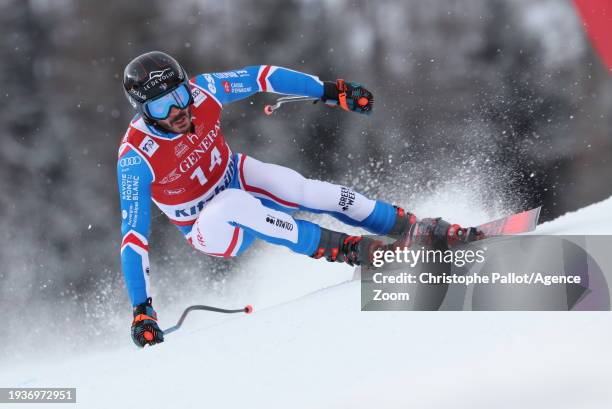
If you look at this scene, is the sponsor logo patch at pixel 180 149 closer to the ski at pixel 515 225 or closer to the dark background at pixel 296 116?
the ski at pixel 515 225

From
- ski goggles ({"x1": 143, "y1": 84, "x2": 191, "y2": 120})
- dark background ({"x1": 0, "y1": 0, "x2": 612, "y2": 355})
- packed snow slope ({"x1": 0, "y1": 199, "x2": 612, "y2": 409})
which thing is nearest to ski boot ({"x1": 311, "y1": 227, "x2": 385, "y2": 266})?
packed snow slope ({"x1": 0, "y1": 199, "x2": 612, "y2": 409})

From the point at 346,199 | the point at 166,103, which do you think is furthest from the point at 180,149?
the point at 346,199

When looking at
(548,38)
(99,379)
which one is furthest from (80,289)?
(548,38)

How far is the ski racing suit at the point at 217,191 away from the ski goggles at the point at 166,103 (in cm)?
10

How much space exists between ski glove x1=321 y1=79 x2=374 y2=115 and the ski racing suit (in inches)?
2.5

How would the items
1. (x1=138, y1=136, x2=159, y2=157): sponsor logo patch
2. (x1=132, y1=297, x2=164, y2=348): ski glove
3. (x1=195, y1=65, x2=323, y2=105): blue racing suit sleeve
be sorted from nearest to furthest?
(x1=132, y1=297, x2=164, y2=348): ski glove → (x1=138, y1=136, x2=159, y2=157): sponsor logo patch → (x1=195, y1=65, x2=323, y2=105): blue racing suit sleeve

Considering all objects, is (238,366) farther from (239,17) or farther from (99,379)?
(239,17)

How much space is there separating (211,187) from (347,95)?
96 cm

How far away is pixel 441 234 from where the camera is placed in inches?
134

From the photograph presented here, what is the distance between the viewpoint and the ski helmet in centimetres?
337

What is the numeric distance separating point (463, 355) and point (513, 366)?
201 millimetres

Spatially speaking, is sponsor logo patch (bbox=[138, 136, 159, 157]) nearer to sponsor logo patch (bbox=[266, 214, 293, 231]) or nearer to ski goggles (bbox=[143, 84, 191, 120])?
ski goggles (bbox=[143, 84, 191, 120])

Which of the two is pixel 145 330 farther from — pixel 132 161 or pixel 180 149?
pixel 180 149

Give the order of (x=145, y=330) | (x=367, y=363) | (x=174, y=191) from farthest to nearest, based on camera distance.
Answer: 1. (x=174, y=191)
2. (x=145, y=330)
3. (x=367, y=363)
